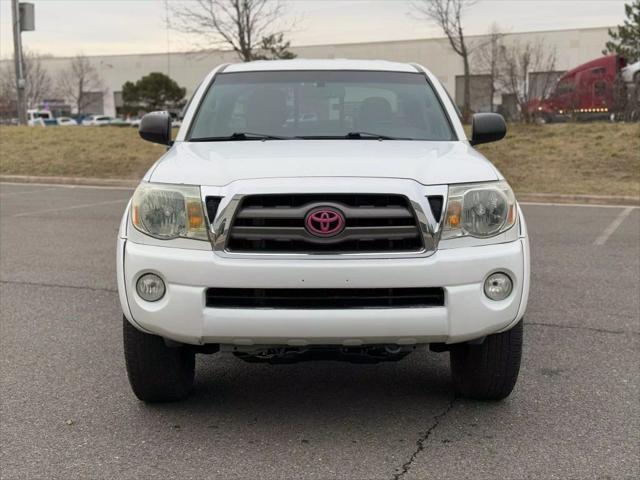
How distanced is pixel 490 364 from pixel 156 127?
2.49m

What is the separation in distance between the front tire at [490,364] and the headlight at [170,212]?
140cm

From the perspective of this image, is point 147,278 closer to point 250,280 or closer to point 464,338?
point 250,280

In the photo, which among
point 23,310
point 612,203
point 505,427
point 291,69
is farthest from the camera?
point 612,203

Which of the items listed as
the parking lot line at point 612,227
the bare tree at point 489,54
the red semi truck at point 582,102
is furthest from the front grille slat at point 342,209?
the bare tree at point 489,54

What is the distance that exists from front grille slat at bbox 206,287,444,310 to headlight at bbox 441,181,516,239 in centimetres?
29

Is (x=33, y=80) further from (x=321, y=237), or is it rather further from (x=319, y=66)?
(x=321, y=237)

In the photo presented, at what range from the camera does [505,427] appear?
11.9 feet

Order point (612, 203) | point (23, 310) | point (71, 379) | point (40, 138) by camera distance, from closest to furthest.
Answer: point (71, 379), point (23, 310), point (612, 203), point (40, 138)

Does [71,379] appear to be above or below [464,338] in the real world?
below

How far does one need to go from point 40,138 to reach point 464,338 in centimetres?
2167

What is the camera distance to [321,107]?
4.61 metres

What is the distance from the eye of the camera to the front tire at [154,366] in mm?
3605

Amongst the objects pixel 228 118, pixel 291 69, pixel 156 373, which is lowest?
pixel 156 373

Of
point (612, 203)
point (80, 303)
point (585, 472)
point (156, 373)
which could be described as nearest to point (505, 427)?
point (585, 472)
